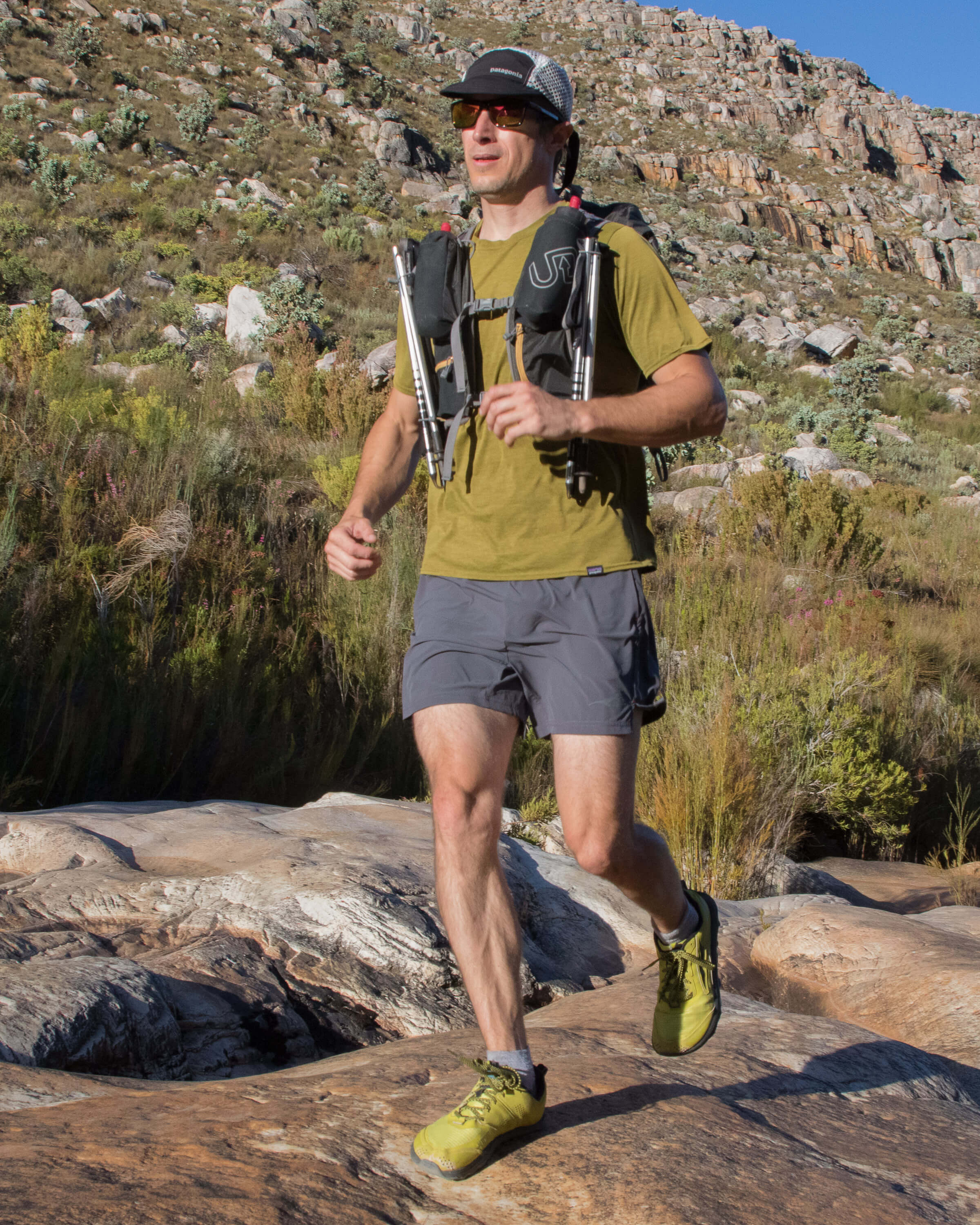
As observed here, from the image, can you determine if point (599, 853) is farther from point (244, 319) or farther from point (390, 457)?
point (244, 319)

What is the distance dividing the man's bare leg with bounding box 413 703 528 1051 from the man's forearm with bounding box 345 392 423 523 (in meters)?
0.73

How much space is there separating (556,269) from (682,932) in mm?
1647

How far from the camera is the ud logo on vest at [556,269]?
2381 mm

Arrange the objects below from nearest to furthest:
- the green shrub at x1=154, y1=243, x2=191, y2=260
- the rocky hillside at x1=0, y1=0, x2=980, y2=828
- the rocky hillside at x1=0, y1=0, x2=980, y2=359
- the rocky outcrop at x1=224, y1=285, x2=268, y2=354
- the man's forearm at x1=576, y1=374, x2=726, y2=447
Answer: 1. the man's forearm at x1=576, y1=374, x2=726, y2=447
2. the rocky hillside at x1=0, y1=0, x2=980, y2=828
3. the rocky outcrop at x1=224, y1=285, x2=268, y2=354
4. the green shrub at x1=154, y1=243, x2=191, y2=260
5. the rocky hillside at x1=0, y1=0, x2=980, y2=359

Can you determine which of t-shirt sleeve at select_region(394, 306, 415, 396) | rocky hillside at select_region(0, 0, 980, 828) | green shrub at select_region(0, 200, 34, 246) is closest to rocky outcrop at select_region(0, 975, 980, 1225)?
t-shirt sleeve at select_region(394, 306, 415, 396)

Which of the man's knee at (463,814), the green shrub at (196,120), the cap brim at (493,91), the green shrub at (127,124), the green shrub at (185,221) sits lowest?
the man's knee at (463,814)

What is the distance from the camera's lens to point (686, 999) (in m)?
2.57

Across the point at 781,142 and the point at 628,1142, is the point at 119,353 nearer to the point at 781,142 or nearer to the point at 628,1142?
the point at 628,1142

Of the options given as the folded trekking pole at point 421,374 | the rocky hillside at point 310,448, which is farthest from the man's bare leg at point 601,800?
the rocky hillside at point 310,448

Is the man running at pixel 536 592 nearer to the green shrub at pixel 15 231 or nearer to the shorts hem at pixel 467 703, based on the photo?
the shorts hem at pixel 467 703

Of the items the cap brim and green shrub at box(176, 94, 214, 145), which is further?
green shrub at box(176, 94, 214, 145)

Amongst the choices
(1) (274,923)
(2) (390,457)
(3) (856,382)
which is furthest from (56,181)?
(2) (390,457)

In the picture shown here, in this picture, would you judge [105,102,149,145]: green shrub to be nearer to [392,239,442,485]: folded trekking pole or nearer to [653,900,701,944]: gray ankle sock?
[392,239,442,485]: folded trekking pole

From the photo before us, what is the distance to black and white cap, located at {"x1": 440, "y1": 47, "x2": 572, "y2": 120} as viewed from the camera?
2514mm
